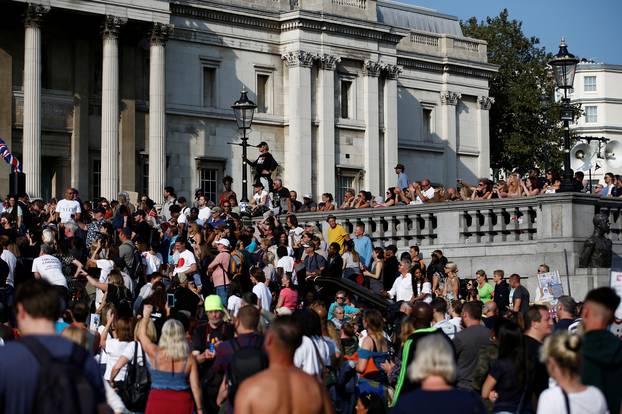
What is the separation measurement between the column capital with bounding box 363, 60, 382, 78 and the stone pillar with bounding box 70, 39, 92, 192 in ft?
44.8

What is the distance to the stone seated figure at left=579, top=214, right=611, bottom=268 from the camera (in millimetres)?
27859

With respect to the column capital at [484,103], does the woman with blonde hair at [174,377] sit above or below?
below

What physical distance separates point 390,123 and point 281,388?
170 feet

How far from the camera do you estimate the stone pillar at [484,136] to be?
70125mm

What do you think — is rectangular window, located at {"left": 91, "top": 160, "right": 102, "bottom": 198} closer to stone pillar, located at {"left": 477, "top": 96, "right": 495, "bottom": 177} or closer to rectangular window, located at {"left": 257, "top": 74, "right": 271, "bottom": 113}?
rectangular window, located at {"left": 257, "top": 74, "right": 271, "bottom": 113}

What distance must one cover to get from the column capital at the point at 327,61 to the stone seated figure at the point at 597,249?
30201mm

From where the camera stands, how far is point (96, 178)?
51.0 meters

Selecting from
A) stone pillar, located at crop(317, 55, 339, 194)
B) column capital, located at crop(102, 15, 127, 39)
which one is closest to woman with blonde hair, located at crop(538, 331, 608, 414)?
column capital, located at crop(102, 15, 127, 39)

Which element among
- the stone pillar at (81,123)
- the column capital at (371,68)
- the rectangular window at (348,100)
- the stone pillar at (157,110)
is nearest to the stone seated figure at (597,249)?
the stone pillar at (157,110)

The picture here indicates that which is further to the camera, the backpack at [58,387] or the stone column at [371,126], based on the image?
the stone column at [371,126]

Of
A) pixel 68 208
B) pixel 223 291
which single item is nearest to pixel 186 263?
pixel 223 291

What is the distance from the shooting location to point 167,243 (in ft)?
98.5

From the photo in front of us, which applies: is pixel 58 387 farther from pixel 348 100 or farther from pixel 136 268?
pixel 348 100

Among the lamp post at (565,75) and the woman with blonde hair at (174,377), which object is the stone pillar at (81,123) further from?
the woman with blonde hair at (174,377)
